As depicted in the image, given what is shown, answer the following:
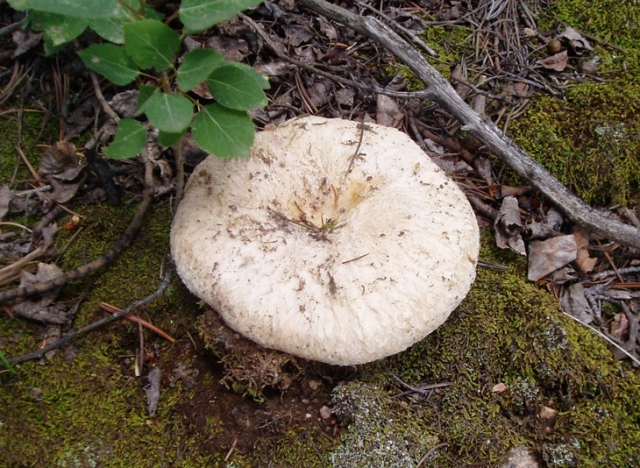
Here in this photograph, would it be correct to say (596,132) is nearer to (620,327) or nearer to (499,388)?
(620,327)

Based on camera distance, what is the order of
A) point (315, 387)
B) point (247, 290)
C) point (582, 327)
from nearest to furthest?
point (247, 290) < point (315, 387) < point (582, 327)

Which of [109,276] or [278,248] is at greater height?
[278,248]

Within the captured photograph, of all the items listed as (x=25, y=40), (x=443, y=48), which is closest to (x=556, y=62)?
(x=443, y=48)

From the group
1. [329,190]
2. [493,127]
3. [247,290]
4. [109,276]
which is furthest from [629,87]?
[109,276]

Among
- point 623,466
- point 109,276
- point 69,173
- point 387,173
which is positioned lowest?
point 623,466

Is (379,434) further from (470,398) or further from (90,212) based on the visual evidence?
(90,212)

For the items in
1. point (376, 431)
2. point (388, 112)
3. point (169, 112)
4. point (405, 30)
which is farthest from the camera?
point (405, 30)

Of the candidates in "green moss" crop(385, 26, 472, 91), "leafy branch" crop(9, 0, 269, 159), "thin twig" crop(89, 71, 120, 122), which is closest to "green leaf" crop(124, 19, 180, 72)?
"leafy branch" crop(9, 0, 269, 159)

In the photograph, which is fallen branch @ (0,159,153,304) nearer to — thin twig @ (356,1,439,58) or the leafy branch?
the leafy branch
